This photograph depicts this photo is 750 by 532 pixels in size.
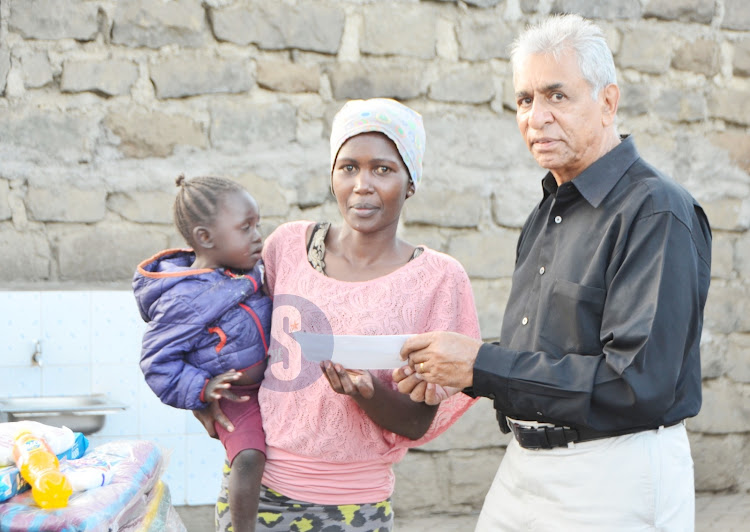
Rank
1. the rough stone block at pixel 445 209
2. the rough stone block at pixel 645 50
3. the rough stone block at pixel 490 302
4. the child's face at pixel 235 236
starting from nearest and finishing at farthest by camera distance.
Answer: the child's face at pixel 235 236
the rough stone block at pixel 445 209
the rough stone block at pixel 490 302
the rough stone block at pixel 645 50

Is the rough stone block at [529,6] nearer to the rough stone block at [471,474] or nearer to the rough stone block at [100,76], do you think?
the rough stone block at [100,76]

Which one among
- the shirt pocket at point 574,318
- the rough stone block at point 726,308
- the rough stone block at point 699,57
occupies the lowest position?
the rough stone block at point 726,308

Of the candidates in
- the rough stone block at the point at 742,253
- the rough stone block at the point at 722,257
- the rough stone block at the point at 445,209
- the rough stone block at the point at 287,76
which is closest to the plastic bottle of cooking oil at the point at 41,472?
the rough stone block at the point at 287,76

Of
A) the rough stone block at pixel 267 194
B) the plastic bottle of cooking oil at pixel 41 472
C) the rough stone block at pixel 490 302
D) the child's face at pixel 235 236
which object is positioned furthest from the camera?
the rough stone block at pixel 490 302

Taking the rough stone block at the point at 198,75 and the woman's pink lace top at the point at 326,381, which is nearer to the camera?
the woman's pink lace top at the point at 326,381

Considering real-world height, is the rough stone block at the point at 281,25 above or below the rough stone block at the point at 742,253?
above

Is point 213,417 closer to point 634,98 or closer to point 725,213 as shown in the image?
point 634,98

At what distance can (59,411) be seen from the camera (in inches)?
132

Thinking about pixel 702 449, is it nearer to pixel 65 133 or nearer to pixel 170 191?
pixel 170 191

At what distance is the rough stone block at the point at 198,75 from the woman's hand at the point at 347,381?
2175 mm

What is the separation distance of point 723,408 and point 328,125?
261 centimetres

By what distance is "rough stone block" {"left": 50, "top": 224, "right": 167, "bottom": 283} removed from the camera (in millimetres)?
3727

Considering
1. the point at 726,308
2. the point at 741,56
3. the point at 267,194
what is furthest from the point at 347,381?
the point at 741,56

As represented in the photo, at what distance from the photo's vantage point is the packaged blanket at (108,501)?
1.83 m
